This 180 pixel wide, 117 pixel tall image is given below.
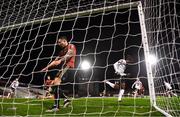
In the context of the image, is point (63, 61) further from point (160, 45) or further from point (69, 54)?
point (160, 45)

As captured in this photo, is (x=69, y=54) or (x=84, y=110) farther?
(x=69, y=54)

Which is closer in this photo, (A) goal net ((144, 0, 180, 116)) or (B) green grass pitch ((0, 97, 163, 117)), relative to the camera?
(B) green grass pitch ((0, 97, 163, 117))

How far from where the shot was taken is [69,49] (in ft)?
17.4

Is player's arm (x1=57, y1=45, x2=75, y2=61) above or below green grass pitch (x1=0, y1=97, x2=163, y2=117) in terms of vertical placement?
above

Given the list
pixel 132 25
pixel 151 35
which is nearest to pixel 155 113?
pixel 151 35

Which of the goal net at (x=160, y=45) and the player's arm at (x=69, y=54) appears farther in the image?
the player's arm at (x=69, y=54)

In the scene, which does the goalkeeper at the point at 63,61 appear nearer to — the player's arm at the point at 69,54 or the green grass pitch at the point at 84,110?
the player's arm at the point at 69,54

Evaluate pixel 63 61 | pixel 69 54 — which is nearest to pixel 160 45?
pixel 69 54

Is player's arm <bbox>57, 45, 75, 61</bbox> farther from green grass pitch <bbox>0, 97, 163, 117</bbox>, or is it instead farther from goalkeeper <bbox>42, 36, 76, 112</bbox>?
green grass pitch <bbox>0, 97, 163, 117</bbox>

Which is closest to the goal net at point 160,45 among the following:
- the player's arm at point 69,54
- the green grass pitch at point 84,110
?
the green grass pitch at point 84,110

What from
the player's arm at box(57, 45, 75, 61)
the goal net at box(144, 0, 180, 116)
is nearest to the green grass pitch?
the goal net at box(144, 0, 180, 116)

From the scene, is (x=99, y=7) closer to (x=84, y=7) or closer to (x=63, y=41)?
(x=84, y=7)

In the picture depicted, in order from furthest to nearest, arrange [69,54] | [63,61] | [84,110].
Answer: [63,61], [69,54], [84,110]

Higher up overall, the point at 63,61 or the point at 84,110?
the point at 63,61
